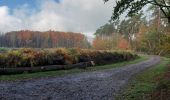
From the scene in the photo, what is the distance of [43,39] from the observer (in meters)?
107

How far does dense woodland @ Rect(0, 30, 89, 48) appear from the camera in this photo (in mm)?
89719

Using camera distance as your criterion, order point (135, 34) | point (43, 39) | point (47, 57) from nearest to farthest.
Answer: point (47, 57) → point (135, 34) → point (43, 39)

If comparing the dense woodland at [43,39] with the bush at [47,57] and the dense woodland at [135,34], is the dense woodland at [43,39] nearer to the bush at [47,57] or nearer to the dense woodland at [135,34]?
the dense woodland at [135,34]

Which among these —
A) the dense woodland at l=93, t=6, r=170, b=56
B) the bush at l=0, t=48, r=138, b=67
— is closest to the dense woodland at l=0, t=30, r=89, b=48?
the dense woodland at l=93, t=6, r=170, b=56

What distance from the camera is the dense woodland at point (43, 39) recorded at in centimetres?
8972

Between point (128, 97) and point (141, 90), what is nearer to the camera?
point (128, 97)

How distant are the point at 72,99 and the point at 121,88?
425 cm

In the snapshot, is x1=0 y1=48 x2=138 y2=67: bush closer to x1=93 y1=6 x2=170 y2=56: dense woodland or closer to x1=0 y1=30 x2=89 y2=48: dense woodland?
x1=93 y1=6 x2=170 y2=56: dense woodland

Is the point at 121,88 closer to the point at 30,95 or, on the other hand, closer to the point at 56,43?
the point at 30,95

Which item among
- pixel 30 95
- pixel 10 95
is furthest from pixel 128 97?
pixel 10 95

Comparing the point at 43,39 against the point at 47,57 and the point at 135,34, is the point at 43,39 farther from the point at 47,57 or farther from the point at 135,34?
the point at 47,57

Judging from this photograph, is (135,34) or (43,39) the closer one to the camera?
(135,34)

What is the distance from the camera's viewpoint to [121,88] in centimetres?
A: 1570

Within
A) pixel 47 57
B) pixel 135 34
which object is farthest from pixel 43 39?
pixel 47 57
